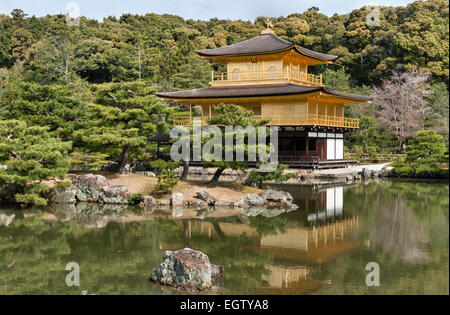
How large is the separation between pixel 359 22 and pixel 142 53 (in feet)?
78.5

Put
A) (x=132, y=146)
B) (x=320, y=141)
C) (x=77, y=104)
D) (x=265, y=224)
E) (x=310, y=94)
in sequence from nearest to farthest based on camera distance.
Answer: (x=265, y=224)
(x=132, y=146)
(x=77, y=104)
(x=310, y=94)
(x=320, y=141)

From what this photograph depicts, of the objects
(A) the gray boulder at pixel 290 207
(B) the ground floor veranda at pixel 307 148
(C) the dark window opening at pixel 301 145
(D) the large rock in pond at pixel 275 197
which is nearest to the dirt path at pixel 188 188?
(D) the large rock in pond at pixel 275 197

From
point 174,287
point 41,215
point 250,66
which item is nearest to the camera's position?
point 174,287

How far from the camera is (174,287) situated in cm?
813

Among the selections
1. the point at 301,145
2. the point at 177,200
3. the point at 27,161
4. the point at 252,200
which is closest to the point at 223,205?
the point at 252,200

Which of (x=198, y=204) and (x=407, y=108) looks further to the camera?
(x=407, y=108)

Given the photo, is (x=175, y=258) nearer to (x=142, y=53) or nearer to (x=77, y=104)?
(x=77, y=104)

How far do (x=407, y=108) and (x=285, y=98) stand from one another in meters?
6.74

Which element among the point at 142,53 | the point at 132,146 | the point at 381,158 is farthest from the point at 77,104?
the point at 142,53

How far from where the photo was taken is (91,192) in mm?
17844

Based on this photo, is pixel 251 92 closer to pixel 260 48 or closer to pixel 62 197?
pixel 260 48

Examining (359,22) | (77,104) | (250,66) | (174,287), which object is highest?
(359,22)

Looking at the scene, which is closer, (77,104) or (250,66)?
(77,104)

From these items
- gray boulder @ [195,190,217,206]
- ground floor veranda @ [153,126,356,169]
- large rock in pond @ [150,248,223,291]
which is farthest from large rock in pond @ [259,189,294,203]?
ground floor veranda @ [153,126,356,169]
